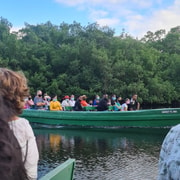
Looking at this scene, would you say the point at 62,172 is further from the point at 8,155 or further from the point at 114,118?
the point at 114,118

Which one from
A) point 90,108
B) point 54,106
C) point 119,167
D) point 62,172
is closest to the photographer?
point 62,172

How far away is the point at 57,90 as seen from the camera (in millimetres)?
29984

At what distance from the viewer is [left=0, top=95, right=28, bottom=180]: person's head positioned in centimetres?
104

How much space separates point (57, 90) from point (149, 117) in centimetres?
1418

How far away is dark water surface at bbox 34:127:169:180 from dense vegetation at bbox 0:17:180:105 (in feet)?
51.7

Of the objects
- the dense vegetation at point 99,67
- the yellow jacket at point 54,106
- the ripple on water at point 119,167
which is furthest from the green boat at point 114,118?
the dense vegetation at point 99,67

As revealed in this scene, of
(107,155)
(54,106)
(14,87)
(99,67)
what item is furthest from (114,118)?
(14,87)

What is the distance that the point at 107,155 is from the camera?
9.95 meters

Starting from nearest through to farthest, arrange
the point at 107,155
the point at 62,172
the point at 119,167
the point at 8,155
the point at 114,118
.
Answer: the point at 8,155
the point at 62,172
the point at 119,167
the point at 107,155
the point at 114,118

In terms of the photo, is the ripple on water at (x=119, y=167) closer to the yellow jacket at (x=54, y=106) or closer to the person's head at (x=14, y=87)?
the person's head at (x=14, y=87)

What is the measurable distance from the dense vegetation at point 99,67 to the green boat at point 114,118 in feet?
38.3

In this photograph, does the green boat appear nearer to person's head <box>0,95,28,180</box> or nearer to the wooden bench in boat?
the wooden bench in boat

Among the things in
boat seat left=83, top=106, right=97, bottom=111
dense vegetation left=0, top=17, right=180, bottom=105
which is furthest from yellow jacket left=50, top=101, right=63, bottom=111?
dense vegetation left=0, top=17, right=180, bottom=105

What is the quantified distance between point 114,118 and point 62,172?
568 inches
